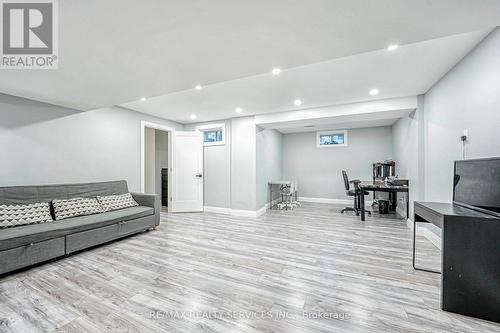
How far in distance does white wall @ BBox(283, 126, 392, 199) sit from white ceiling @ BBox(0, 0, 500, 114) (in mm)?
4076

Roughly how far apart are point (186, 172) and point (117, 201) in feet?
6.47

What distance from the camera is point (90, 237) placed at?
2.79 metres

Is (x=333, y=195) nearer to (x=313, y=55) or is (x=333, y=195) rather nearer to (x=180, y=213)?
(x=180, y=213)

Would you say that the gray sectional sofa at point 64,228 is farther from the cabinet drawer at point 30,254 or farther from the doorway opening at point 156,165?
the doorway opening at point 156,165

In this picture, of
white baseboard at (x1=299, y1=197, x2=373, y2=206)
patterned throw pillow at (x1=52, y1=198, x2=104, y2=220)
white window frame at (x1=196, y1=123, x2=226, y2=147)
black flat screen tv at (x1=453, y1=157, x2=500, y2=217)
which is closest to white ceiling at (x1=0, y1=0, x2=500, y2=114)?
black flat screen tv at (x1=453, y1=157, x2=500, y2=217)

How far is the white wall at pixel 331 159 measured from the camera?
6.31 meters

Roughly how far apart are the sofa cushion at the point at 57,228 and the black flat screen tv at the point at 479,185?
14.1 feet

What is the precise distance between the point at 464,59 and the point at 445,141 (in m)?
1.05

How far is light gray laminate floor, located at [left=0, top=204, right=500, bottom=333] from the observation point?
1515 millimetres

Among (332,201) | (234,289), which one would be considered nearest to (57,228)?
(234,289)

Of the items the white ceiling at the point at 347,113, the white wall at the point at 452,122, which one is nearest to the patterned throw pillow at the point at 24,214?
the white ceiling at the point at 347,113

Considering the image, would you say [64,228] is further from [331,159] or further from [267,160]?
[331,159]

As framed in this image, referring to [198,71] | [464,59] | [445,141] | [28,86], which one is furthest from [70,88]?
[445,141]

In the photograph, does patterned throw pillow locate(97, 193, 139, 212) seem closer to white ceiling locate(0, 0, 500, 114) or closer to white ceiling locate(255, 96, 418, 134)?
Answer: white ceiling locate(0, 0, 500, 114)
